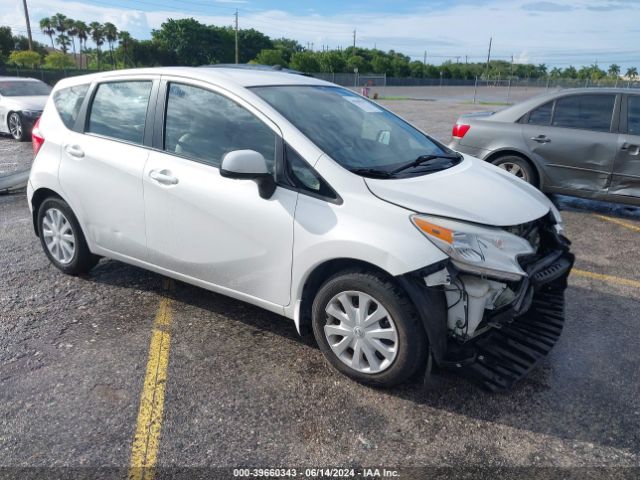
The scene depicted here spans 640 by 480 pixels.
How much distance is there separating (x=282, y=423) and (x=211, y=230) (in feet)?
4.25

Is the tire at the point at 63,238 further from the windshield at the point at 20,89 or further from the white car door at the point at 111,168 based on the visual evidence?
the windshield at the point at 20,89

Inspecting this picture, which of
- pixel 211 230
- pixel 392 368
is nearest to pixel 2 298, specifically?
pixel 211 230

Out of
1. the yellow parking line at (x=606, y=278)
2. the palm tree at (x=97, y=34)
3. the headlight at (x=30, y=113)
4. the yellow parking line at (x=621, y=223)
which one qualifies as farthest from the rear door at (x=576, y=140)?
the palm tree at (x=97, y=34)

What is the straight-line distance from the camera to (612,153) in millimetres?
6344

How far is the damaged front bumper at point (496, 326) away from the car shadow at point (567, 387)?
0.18 m

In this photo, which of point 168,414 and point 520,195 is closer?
point 168,414

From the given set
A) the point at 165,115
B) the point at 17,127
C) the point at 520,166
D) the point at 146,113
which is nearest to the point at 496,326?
the point at 165,115

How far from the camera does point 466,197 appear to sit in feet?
10.2

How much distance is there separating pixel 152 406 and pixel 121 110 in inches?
88.1

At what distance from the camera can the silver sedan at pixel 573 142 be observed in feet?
20.8

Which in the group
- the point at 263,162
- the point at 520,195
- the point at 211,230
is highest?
the point at 263,162

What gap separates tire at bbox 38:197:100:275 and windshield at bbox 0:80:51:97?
11.0m

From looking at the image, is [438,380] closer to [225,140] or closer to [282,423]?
[282,423]

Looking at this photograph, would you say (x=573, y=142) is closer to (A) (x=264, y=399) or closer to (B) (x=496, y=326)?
(B) (x=496, y=326)
